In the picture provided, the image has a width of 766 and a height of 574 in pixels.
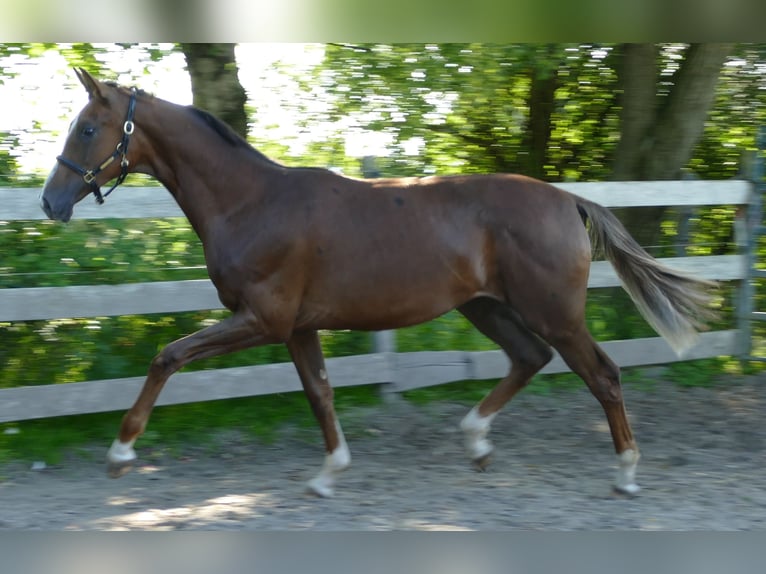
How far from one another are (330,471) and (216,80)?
3.45 m

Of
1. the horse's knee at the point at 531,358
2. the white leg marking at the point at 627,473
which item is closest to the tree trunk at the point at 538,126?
the horse's knee at the point at 531,358

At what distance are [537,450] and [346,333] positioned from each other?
60.9 inches

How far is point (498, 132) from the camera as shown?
26.7 ft

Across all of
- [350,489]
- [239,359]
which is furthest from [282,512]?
[239,359]

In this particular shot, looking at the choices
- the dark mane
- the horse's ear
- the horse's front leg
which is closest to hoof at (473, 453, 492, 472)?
the horse's front leg

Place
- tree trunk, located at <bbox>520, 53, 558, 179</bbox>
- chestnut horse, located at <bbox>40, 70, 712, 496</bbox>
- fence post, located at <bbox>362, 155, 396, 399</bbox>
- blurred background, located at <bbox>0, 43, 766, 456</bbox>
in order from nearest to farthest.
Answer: chestnut horse, located at <bbox>40, 70, 712, 496</bbox> → blurred background, located at <bbox>0, 43, 766, 456</bbox> → fence post, located at <bbox>362, 155, 396, 399</bbox> → tree trunk, located at <bbox>520, 53, 558, 179</bbox>

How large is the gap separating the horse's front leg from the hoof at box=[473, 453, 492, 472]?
1497mm

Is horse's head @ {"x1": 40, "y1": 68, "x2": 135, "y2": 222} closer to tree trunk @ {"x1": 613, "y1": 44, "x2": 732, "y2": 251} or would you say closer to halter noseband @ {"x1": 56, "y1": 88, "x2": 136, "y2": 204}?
halter noseband @ {"x1": 56, "y1": 88, "x2": 136, "y2": 204}

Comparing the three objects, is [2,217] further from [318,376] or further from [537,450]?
[537,450]

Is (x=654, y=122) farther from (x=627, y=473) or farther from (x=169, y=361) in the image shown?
(x=169, y=361)

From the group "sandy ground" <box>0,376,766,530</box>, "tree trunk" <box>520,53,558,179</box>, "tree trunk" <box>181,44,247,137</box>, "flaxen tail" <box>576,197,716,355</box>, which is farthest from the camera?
"tree trunk" <box>520,53,558,179</box>

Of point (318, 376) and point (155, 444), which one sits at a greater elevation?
point (318, 376)

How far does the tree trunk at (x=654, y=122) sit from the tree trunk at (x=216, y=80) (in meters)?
3.20

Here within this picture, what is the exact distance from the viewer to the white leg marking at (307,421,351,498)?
440cm
